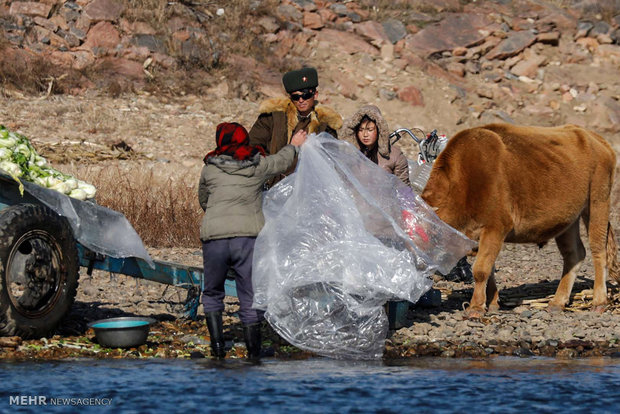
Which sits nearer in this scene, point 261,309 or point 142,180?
point 261,309

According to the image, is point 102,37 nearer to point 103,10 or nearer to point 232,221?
point 103,10

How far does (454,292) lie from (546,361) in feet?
12.3

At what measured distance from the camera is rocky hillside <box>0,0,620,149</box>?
82.7ft

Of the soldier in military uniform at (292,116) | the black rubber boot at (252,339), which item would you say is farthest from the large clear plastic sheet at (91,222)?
the soldier in military uniform at (292,116)

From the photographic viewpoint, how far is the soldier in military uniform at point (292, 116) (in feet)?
29.8

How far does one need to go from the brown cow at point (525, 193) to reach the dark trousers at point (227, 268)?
261 cm

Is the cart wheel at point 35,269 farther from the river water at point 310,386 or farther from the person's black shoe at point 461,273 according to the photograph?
the person's black shoe at point 461,273

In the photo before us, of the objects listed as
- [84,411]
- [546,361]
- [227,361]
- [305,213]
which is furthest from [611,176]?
[84,411]

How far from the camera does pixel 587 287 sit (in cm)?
1237

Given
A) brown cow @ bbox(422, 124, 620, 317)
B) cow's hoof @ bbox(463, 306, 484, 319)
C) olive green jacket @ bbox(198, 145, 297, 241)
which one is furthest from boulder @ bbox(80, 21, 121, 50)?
olive green jacket @ bbox(198, 145, 297, 241)

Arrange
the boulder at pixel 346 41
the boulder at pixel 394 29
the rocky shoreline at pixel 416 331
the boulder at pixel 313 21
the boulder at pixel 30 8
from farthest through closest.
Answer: the boulder at pixel 394 29 → the boulder at pixel 313 21 → the boulder at pixel 346 41 → the boulder at pixel 30 8 → the rocky shoreline at pixel 416 331

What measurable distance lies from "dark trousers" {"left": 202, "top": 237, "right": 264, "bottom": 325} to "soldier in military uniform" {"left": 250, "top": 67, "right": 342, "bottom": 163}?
1.43 metres

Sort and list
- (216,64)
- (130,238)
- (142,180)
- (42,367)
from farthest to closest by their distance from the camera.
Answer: (216,64), (142,180), (130,238), (42,367)

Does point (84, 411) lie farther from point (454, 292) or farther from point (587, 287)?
point (587, 287)
